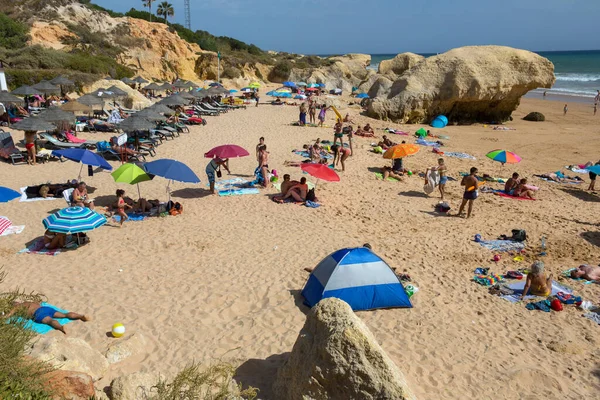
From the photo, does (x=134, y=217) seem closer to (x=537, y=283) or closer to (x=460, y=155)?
(x=537, y=283)

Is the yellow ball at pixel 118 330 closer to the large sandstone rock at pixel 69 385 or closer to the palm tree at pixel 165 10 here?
the large sandstone rock at pixel 69 385

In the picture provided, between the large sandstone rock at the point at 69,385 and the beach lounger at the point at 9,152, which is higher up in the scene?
the beach lounger at the point at 9,152

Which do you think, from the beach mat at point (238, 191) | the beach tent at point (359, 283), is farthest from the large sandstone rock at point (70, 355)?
the beach mat at point (238, 191)

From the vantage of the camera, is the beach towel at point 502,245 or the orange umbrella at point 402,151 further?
the orange umbrella at point 402,151

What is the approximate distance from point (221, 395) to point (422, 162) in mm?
15095

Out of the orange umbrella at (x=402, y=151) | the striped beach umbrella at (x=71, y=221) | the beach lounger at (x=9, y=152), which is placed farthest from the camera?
the beach lounger at (x=9, y=152)

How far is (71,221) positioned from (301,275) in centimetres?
459

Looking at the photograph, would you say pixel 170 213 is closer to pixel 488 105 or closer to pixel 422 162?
pixel 422 162

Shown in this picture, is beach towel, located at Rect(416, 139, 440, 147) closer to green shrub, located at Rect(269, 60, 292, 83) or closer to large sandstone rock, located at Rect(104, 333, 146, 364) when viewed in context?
large sandstone rock, located at Rect(104, 333, 146, 364)

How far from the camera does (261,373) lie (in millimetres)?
5520

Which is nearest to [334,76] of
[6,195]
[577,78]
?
[577,78]

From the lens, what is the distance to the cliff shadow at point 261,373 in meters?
5.20

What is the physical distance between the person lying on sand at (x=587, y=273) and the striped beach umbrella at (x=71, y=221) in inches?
380

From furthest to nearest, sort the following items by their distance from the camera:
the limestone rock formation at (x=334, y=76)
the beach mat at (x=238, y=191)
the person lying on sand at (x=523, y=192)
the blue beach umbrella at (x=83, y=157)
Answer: the limestone rock formation at (x=334, y=76) → the person lying on sand at (x=523, y=192) → the beach mat at (x=238, y=191) → the blue beach umbrella at (x=83, y=157)
